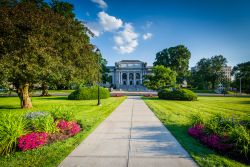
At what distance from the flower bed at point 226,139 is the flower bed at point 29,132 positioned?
527 centimetres

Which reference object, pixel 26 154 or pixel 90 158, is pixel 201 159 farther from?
pixel 26 154

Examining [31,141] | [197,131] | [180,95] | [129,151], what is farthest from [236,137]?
[180,95]

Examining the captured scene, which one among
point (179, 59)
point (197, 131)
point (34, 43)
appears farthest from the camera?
point (179, 59)

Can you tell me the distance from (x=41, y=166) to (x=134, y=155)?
8.46ft

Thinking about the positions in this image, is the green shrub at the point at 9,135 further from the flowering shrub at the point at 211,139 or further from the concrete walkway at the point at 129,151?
the flowering shrub at the point at 211,139

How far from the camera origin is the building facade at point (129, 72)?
10550cm

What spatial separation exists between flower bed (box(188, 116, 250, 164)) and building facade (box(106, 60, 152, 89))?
316ft

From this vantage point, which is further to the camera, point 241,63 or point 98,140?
point 241,63

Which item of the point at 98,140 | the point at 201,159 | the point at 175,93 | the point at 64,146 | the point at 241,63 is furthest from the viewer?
the point at 241,63

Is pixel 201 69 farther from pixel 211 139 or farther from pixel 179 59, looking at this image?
pixel 211 139

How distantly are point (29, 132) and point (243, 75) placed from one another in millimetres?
77734

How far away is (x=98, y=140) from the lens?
6.70m

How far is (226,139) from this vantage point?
5.68m

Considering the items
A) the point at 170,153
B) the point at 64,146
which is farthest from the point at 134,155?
the point at 64,146
